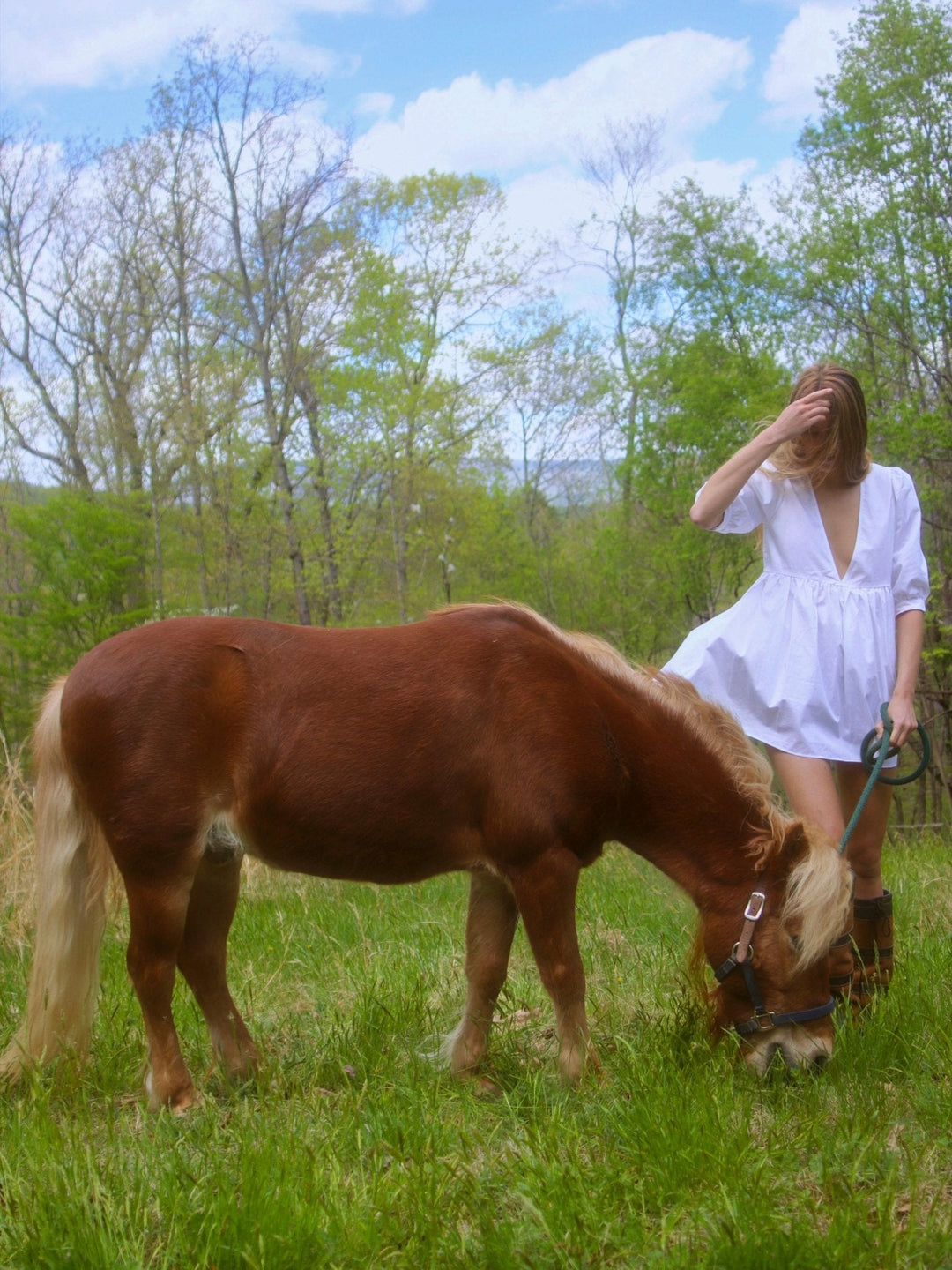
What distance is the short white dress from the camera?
3.72 meters

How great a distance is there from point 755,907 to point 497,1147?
1.06 meters

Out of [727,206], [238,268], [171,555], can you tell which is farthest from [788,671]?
[238,268]

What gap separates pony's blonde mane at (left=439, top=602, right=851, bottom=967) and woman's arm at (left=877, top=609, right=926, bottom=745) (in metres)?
0.49

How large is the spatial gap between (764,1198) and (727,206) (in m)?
21.6

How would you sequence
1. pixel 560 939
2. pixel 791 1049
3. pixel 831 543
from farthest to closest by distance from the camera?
pixel 831 543 → pixel 560 939 → pixel 791 1049

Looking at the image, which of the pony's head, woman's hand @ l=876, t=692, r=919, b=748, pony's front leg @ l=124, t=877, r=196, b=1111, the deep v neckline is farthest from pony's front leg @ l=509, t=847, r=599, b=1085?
the deep v neckline

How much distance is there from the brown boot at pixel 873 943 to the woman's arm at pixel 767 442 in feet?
5.35

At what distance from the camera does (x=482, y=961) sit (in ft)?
11.8

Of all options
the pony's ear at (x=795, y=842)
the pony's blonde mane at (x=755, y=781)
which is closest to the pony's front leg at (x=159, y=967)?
the pony's blonde mane at (x=755, y=781)

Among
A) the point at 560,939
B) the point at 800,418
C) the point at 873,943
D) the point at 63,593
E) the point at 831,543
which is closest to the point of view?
the point at 560,939

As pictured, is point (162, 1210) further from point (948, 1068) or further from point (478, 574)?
point (478, 574)

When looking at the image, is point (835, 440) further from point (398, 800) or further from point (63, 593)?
point (63, 593)

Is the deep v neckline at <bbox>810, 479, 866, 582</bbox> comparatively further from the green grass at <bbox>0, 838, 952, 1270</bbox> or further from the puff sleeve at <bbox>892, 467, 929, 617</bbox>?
the green grass at <bbox>0, 838, 952, 1270</bbox>

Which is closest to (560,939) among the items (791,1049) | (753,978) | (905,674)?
(753,978)
